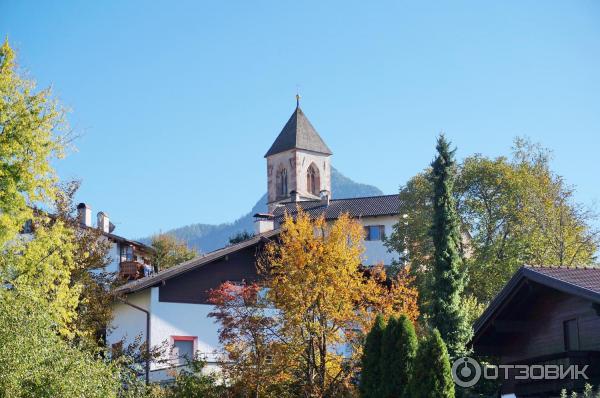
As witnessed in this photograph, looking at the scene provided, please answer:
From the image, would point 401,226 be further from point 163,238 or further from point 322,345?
point 163,238

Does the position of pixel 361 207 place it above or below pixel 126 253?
above

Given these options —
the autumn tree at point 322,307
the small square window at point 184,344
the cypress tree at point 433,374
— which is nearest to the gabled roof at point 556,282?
the cypress tree at point 433,374

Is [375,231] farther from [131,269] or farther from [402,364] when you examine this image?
[402,364]

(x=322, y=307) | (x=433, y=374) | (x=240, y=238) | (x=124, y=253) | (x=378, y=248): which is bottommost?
(x=433, y=374)

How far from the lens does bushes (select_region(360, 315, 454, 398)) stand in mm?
19656

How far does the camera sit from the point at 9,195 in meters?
23.1

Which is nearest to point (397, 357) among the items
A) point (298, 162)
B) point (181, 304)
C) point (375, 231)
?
point (181, 304)

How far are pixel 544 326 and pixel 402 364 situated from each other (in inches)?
129

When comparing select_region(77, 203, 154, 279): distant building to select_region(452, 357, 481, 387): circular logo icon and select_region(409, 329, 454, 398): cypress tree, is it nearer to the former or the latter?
select_region(452, 357, 481, 387): circular logo icon

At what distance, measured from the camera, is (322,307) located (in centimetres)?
2611

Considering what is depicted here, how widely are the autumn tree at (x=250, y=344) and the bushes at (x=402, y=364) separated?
3.41 m

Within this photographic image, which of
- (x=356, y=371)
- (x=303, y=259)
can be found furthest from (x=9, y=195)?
(x=356, y=371)

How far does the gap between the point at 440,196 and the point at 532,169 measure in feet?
40.4

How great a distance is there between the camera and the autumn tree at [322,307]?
2600 cm
